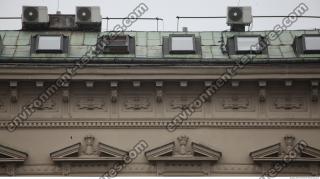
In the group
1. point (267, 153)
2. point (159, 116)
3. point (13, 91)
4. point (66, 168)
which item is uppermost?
point (13, 91)

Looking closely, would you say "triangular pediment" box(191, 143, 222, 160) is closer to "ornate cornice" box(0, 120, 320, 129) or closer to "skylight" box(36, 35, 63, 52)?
"ornate cornice" box(0, 120, 320, 129)

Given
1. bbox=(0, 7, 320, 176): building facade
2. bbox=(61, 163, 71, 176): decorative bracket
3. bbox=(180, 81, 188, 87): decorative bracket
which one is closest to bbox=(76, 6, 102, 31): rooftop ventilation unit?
bbox=(0, 7, 320, 176): building facade

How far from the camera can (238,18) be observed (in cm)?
2323

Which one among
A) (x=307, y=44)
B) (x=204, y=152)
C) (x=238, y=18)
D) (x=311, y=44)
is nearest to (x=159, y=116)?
(x=204, y=152)

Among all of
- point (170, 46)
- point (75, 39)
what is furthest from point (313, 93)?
point (75, 39)

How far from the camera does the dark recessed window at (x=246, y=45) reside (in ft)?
69.0

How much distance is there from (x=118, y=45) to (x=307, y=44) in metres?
5.20

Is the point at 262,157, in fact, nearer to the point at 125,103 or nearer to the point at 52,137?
the point at 125,103

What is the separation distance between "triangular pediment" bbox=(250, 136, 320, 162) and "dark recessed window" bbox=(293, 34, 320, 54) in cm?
270

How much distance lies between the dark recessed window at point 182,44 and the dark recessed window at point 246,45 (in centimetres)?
103

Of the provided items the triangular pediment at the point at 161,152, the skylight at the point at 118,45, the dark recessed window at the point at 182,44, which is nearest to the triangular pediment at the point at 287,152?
the triangular pediment at the point at 161,152

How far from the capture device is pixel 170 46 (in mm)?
21203

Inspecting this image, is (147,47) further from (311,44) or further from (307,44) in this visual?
(311,44)

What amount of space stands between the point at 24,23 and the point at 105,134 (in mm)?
4878
